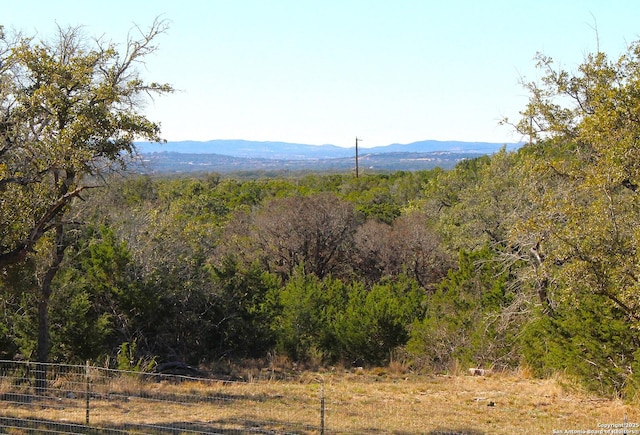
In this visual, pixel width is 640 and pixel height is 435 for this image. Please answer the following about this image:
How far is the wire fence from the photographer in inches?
376

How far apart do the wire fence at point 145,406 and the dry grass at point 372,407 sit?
0.02 m

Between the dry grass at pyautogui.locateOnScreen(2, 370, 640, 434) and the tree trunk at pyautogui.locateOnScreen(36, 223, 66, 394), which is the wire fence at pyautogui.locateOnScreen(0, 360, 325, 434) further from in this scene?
the tree trunk at pyautogui.locateOnScreen(36, 223, 66, 394)

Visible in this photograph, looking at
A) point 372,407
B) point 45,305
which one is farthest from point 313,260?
point 372,407

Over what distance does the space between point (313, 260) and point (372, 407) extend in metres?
18.1

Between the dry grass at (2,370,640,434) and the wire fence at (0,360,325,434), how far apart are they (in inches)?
0.9

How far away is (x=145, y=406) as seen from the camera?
11.2 m

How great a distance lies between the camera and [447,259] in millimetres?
29781

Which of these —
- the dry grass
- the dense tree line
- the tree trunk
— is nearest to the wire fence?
the dry grass

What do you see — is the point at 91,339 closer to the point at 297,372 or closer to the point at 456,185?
the point at 297,372

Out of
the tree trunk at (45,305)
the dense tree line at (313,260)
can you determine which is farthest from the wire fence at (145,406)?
the dense tree line at (313,260)

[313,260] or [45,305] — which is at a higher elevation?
[45,305]

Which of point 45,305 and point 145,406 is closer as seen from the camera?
point 145,406

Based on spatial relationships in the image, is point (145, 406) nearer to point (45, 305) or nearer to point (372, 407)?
point (372, 407)

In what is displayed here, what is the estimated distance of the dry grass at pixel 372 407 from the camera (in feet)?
34.0
